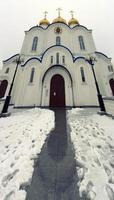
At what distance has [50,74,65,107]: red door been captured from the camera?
13844 mm

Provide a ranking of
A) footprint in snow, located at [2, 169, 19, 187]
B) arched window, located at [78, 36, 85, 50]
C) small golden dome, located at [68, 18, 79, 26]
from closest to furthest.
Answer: footprint in snow, located at [2, 169, 19, 187] < arched window, located at [78, 36, 85, 50] < small golden dome, located at [68, 18, 79, 26]

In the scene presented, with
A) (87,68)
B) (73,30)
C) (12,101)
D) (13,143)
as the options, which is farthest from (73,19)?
(13,143)

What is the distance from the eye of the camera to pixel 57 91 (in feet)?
46.8

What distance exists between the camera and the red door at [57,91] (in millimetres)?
13844

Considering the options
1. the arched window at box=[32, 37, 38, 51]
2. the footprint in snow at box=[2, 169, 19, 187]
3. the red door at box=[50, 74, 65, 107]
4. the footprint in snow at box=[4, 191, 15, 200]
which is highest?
the arched window at box=[32, 37, 38, 51]

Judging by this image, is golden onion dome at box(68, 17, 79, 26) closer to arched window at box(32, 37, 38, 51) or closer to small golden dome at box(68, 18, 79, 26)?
small golden dome at box(68, 18, 79, 26)

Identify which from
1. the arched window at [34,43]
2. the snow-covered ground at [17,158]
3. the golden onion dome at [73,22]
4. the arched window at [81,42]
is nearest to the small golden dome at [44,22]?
the golden onion dome at [73,22]

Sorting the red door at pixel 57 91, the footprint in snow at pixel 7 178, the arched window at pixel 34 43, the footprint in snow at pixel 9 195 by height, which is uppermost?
the arched window at pixel 34 43

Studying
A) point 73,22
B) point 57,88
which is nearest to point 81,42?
point 73,22

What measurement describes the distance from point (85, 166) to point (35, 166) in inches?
53.0

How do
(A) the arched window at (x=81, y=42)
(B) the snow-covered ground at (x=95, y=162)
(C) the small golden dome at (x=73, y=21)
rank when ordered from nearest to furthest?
(B) the snow-covered ground at (x=95, y=162), (A) the arched window at (x=81, y=42), (C) the small golden dome at (x=73, y=21)

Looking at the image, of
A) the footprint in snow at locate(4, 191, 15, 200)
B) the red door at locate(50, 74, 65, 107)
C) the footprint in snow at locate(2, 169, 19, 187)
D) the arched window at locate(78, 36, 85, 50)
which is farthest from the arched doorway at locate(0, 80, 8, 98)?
the footprint in snow at locate(4, 191, 15, 200)

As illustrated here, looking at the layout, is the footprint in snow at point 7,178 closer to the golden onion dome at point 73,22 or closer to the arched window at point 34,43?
the arched window at point 34,43

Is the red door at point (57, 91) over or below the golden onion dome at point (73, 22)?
below
